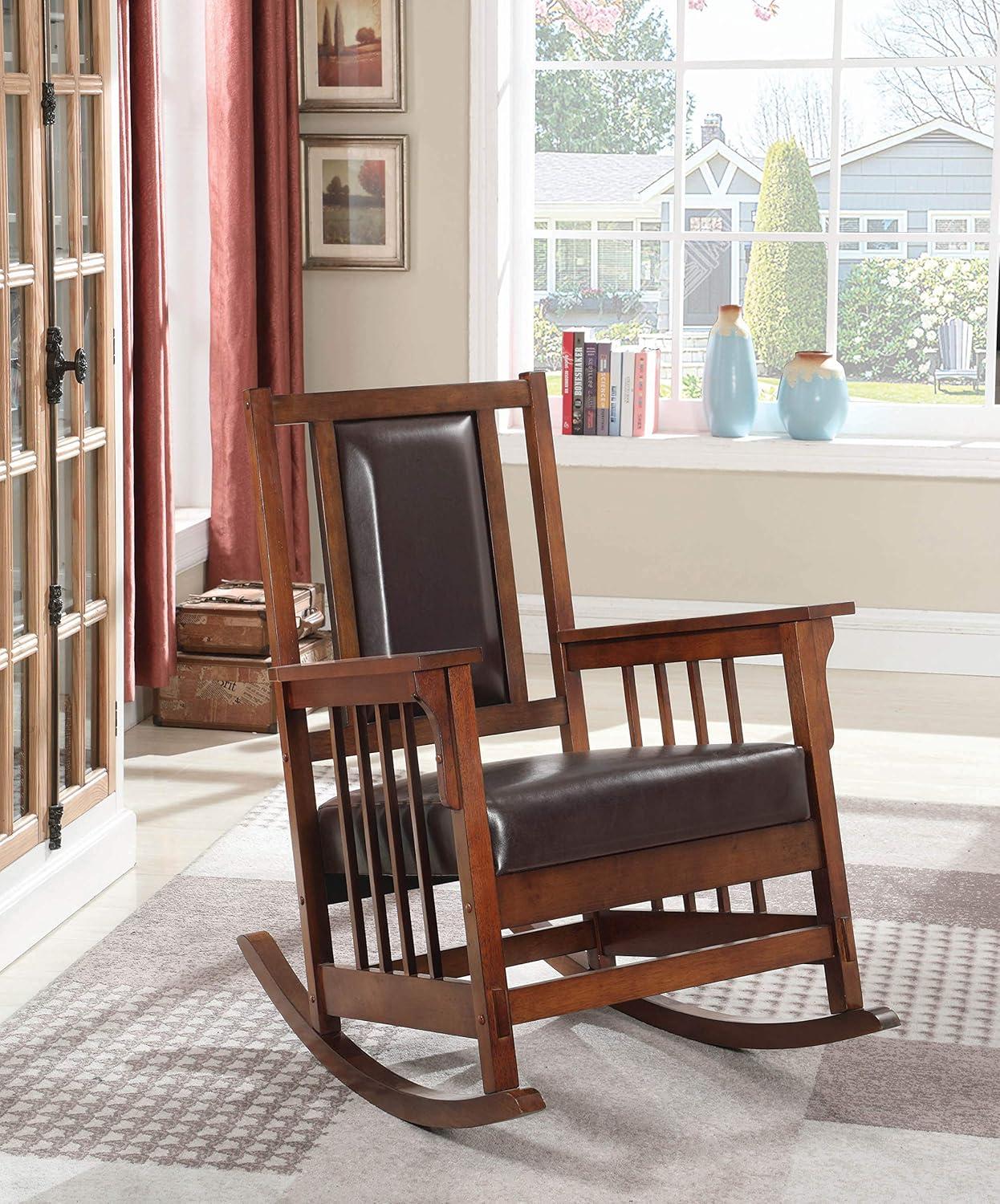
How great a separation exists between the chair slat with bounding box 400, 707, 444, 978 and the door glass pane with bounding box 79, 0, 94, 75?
1.43m

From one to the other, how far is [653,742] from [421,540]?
1.55m

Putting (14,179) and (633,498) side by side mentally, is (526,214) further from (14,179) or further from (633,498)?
(14,179)

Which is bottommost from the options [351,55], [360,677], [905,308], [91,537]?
[360,677]

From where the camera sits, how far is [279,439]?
15.0 feet

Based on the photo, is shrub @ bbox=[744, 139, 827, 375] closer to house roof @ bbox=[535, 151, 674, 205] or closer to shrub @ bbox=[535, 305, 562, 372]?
house roof @ bbox=[535, 151, 674, 205]

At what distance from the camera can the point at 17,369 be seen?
268 centimetres

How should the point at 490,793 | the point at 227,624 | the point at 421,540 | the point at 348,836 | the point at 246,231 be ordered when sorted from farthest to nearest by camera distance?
the point at 246,231 → the point at 227,624 → the point at 421,540 → the point at 348,836 → the point at 490,793

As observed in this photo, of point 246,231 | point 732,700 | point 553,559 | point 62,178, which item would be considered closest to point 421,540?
point 553,559

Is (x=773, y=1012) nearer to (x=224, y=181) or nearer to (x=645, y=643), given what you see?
(x=645, y=643)

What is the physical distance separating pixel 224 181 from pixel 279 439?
69 cm

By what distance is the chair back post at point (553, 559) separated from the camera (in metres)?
2.55

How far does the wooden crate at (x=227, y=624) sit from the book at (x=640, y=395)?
120 centimetres

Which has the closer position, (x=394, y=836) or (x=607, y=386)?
(x=394, y=836)

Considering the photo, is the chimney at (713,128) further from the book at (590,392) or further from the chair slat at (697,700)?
the chair slat at (697,700)
